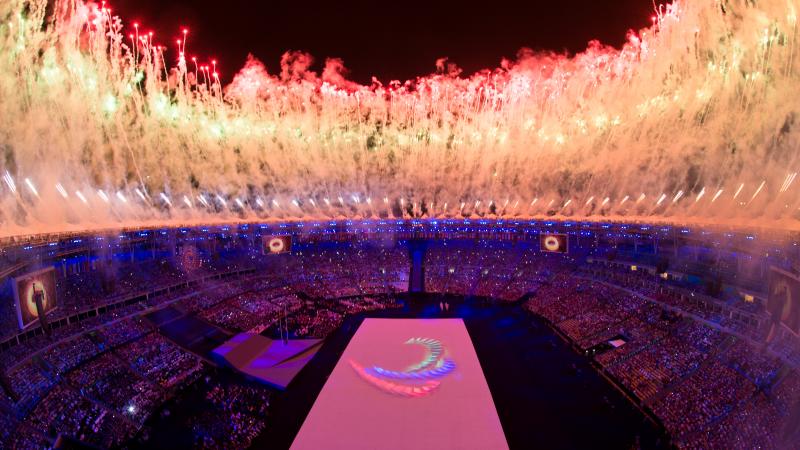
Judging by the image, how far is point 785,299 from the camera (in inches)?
776

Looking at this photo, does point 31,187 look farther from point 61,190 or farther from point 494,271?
point 494,271

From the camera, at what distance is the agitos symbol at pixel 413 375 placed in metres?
22.4

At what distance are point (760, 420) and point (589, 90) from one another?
937 inches

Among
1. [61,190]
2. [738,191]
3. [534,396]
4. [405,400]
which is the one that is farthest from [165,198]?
[738,191]

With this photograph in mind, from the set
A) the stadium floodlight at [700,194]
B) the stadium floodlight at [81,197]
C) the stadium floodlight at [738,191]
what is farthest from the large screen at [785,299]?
the stadium floodlight at [81,197]

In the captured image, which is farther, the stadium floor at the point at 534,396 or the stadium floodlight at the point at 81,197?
the stadium floodlight at the point at 81,197

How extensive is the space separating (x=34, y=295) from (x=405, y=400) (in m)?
18.8

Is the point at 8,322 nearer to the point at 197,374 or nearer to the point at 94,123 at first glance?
the point at 197,374

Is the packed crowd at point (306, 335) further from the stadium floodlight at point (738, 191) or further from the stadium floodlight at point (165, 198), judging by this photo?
the stadium floodlight at point (738, 191)

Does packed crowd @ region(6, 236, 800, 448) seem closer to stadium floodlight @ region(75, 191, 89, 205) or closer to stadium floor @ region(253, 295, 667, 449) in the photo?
stadium floor @ region(253, 295, 667, 449)

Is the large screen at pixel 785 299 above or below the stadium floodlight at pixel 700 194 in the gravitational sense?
below

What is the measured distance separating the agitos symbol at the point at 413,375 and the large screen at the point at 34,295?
16.0m

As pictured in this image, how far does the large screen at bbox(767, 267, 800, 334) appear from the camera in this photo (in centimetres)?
1881

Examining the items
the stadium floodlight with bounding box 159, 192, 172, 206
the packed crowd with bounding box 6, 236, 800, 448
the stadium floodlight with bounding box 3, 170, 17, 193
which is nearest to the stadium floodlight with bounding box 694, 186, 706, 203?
the packed crowd with bounding box 6, 236, 800, 448
